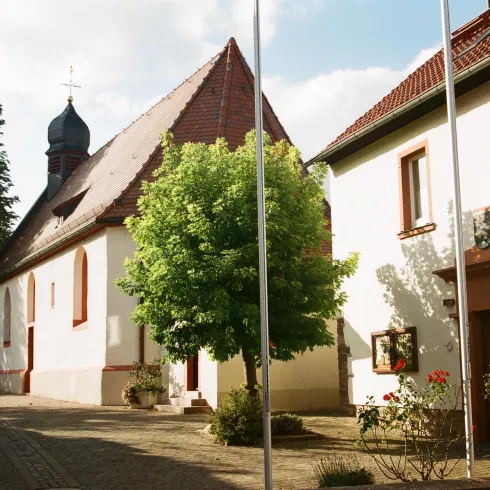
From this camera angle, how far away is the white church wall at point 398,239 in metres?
12.8

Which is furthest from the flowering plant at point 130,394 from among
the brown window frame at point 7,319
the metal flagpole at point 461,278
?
the brown window frame at point 7,319

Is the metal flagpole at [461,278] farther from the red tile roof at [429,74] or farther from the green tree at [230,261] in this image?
the green tree at [230,261]

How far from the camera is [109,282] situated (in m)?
23.0

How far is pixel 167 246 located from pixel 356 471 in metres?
6.94

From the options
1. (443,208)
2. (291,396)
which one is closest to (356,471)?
(443,208)

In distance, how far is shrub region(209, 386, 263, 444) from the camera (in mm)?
12977

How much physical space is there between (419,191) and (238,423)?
5.19 metres

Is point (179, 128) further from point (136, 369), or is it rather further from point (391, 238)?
point (391, 238)

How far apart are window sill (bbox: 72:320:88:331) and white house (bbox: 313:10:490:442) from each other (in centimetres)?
1074

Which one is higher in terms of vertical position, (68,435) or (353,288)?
(353,288)

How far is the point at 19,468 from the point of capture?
33.5ft

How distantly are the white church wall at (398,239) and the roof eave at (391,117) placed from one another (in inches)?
11.9

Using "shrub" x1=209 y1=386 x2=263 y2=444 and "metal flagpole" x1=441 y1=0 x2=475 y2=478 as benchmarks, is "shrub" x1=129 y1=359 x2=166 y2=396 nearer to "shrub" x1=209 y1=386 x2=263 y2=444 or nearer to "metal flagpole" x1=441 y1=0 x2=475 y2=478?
"shrub" x1=209 y1=386 x2=263 y2=444

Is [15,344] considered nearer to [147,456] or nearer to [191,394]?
[191,394]
